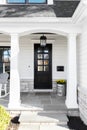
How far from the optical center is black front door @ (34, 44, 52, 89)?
11.2m

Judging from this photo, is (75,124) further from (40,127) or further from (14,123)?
(14,123)

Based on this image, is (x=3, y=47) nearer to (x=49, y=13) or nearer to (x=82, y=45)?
(x=49, y=13)

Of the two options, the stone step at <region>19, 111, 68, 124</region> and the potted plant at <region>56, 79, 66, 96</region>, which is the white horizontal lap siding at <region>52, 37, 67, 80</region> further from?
the stone step at <region>19, 111, 68, 124</region>

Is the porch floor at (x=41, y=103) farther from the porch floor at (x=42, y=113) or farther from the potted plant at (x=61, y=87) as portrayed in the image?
the potted plant at (x=61, y=87)

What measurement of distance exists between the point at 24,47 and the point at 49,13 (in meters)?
3.15

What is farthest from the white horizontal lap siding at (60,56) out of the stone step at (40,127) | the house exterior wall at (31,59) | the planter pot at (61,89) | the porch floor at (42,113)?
the stone step at (40,127)

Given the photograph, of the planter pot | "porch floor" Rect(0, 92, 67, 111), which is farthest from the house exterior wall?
"porch floor" Rect(0, 92, 67, 111)

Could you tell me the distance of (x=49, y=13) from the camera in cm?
820

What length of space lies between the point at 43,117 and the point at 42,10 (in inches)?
144

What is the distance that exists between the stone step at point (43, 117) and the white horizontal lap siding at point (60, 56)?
12.3ft

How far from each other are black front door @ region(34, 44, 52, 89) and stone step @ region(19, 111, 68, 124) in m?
3.76

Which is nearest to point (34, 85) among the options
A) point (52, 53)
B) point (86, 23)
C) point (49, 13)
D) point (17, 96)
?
point (52, 53)

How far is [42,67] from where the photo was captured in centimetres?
1129

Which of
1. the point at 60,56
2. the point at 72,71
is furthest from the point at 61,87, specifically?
the point at 72,71
